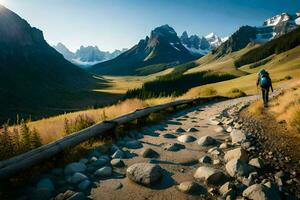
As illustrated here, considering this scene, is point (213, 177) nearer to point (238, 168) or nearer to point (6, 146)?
point (238, 168)

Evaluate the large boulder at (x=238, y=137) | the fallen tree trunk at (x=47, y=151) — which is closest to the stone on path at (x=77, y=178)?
the fallen tree trunk at (x=47, y=151)

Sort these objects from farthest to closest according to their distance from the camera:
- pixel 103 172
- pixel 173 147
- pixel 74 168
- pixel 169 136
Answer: pixel 169 136 → pixel 173 147 → pixel 74 168 → pixel 103 172

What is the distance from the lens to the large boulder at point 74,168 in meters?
7.28

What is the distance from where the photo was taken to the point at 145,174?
22.1ft

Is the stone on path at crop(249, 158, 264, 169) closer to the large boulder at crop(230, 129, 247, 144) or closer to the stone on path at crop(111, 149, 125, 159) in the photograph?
the large boulder at crop(230, 129, 247, 144)

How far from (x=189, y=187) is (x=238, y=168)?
1429 millimetres

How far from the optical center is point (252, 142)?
9.26m

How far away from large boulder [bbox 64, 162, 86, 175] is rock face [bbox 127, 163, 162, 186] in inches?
51.0

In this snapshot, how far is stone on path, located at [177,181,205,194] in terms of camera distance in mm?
6160

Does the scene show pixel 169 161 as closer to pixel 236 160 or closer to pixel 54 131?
pixel 236 160

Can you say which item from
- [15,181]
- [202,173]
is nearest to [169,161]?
[202,173]

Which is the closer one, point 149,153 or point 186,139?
point 149,153

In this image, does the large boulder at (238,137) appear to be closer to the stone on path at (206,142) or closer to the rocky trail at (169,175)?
the rocky trail at (169,175)

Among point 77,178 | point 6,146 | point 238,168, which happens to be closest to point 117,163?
A: point 77,178
